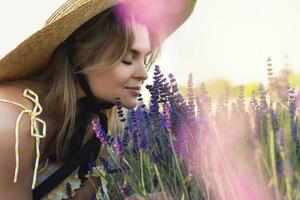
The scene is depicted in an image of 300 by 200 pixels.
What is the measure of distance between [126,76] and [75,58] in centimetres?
29

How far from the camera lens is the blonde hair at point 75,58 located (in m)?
1.96

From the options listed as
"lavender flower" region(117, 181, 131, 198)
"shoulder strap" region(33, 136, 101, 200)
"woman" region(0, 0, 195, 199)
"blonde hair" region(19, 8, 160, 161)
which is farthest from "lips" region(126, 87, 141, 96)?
"lavender flower" region(117, 181, 131, 198)

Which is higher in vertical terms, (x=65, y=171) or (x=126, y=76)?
(x=126, y=76)

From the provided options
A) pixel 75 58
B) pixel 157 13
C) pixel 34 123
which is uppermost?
pixel 157 13

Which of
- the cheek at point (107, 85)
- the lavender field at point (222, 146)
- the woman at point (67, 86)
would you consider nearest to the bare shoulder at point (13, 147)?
the woman at point (67, 86)

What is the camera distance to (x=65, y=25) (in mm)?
1949

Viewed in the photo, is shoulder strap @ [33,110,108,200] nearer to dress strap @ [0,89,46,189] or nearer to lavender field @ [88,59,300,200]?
dress strap @ [0,89,46,189]

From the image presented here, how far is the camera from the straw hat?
6.37 feet

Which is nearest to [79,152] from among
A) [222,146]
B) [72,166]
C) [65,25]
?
[72,166]

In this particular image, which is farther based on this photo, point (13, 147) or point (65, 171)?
point (65, 171)

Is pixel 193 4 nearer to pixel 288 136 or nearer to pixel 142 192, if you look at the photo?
pixel 142 192

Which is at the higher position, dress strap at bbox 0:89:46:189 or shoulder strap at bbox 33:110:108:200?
dress strap at bbox 0:89:46:189

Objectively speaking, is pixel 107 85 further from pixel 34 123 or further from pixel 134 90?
pixel 34 123

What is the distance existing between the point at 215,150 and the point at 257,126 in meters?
0.19
